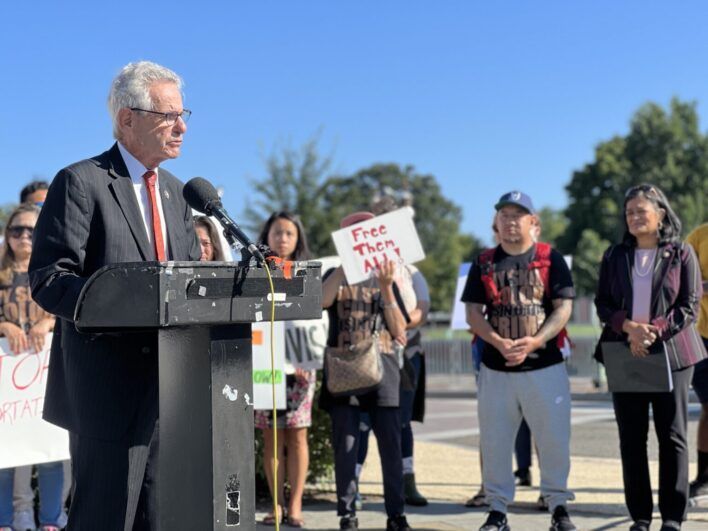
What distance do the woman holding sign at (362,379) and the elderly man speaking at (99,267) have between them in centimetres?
294

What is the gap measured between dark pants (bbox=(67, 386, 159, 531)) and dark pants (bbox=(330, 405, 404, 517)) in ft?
10.4

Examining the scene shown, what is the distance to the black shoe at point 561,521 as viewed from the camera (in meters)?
5.96

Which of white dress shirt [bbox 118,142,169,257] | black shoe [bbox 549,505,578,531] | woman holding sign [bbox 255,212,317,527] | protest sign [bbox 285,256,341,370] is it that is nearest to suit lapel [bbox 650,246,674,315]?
black shoe [bbox 549,505,578,531]

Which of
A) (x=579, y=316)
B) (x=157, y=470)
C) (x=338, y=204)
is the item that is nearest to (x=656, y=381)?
(x=157, y=470)

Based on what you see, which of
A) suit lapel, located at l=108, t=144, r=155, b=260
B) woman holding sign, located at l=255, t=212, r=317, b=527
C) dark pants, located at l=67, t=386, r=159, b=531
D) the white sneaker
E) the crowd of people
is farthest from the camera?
woman holding sign, located at l=255, t=212, r=317, b=527

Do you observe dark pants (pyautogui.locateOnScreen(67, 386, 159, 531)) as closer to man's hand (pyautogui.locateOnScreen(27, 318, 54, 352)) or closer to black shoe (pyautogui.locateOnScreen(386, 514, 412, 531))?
black shoe (pyautogui.locateOnScreen(386, 514, 412, 531))

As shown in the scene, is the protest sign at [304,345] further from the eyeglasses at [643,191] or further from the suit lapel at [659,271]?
the suit lapel at [659,271]

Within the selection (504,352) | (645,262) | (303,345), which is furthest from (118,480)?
(303,345)

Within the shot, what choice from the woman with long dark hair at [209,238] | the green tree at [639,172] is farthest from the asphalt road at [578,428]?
the green tree at [639,172]

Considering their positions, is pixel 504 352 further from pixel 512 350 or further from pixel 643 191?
pixel 643 191

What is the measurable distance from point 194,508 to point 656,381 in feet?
12.2

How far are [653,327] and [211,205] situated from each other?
3650 millimetres

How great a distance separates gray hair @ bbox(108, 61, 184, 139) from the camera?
3.45 m

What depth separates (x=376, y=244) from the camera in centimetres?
657
